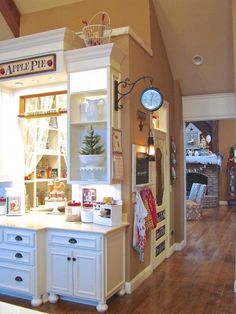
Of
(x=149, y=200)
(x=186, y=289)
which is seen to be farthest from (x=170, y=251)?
(x=149, y=200)

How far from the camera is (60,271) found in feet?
11.6

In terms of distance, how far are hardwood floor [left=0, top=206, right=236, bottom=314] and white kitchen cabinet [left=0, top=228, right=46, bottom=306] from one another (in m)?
0.14

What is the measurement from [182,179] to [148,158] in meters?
1.64

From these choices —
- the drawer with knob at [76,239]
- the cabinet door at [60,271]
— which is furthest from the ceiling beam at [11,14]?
the cabinet door at [60,271]

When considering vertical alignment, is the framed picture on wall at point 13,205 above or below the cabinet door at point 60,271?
above

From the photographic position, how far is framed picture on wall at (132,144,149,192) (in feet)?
13.0

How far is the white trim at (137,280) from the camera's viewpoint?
3830 millimetres

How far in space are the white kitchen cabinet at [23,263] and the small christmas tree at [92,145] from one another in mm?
958

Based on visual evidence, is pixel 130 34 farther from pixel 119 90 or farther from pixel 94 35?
pixel 119 90

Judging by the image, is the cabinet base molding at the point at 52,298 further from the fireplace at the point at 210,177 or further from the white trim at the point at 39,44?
the fireplace at the point at 210,177

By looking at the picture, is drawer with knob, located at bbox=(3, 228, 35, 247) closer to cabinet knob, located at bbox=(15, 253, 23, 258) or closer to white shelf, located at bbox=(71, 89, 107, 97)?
cabinet knob, located at bbox=(15, 253, 23, 258)

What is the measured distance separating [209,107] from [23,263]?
3701mm

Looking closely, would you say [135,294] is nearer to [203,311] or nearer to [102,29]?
[203,311]

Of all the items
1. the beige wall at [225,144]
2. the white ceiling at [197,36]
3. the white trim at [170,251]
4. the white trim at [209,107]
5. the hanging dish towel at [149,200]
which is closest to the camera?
the hanging dish towel at [149,200]
